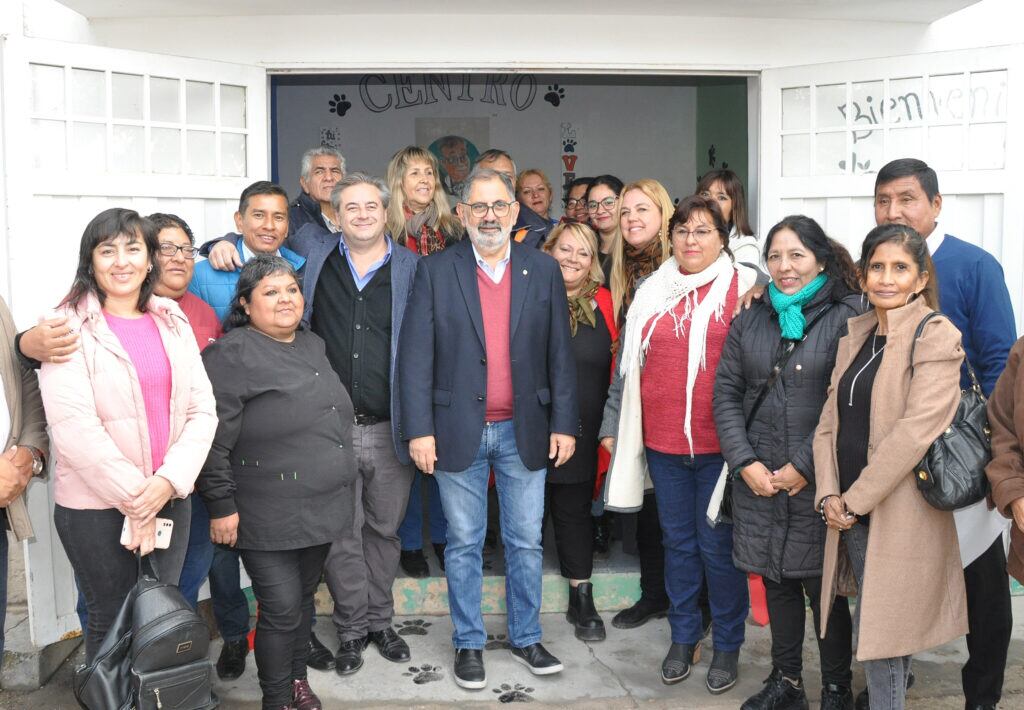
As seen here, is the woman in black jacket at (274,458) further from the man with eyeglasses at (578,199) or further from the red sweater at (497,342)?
the man with eyeglasses at (578,199)

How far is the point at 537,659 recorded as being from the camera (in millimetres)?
3795

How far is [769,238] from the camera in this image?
10.9ft

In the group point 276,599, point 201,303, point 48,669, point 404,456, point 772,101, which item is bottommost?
point 48,669

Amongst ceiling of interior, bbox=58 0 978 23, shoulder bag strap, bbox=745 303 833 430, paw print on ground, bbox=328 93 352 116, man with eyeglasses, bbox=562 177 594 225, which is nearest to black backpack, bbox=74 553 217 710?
shoulder bag strap, bbox=745 303 833 430

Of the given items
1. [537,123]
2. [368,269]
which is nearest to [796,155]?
[368,269]

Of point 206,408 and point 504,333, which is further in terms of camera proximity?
point 504,333

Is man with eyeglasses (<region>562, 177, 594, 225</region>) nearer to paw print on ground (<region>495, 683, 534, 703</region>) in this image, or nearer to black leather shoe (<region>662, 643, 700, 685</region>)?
black leather shoe (<region>662, 643, 700, 685</region>)

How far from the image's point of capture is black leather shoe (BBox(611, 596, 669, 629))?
4281mm

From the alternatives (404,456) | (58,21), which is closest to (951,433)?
(404,456)

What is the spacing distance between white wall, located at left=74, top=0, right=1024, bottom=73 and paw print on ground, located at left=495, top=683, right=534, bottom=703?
2792mm

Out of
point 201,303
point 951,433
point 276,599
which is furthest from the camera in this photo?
point 201,303

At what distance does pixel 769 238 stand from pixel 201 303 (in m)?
2.04

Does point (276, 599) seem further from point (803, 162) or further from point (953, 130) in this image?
point (953, 130)

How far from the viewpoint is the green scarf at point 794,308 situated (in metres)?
3.21
